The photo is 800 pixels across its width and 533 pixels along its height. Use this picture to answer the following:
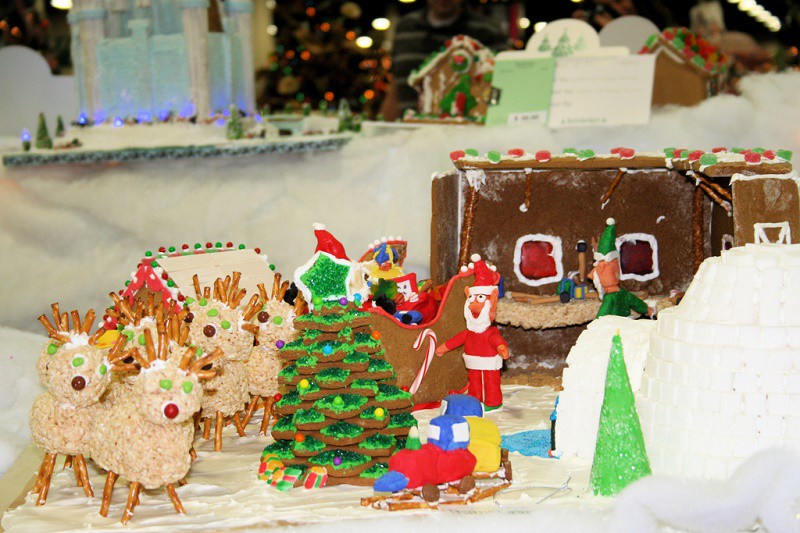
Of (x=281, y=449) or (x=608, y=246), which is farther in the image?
(x=608, y=246)

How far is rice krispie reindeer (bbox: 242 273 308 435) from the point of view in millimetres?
4664

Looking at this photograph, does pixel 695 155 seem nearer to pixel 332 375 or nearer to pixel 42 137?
pixel 332 375

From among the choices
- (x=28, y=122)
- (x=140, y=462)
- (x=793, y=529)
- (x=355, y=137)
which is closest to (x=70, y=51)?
(x=28, y=122)

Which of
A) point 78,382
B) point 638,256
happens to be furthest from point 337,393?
point 638,256

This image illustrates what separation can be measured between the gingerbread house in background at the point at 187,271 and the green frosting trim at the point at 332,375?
1.22 meters

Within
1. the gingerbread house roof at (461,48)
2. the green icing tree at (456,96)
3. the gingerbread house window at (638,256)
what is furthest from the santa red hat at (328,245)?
the green icing tree at (456,96)

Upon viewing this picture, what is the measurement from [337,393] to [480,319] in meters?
1.24

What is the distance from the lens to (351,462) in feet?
13.5

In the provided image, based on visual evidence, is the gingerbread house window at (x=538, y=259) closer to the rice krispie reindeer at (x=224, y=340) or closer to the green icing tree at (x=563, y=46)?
the green icing tree at (x=563, y=46)

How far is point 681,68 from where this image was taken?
23.5 feet

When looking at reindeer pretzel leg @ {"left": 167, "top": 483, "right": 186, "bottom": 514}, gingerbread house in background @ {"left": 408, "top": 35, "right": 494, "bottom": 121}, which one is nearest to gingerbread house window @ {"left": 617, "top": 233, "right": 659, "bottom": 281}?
gingerbread house in background @ {"left": 408, "top": 35, "right": 494, "bottom": 121}

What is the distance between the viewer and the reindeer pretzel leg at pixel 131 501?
12.2 feet

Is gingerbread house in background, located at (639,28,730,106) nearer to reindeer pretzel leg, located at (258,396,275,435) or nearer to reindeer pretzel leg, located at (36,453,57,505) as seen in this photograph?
reindeer pretzel leg, located at (258,396,275,435)

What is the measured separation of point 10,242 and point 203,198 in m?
1.66
